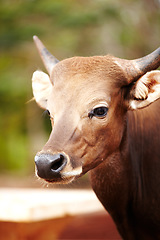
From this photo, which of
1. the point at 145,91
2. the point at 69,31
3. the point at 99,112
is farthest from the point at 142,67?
the point at 69,31

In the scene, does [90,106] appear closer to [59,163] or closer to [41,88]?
[59,163]

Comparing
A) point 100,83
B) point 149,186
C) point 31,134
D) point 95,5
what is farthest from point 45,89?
point 31,134

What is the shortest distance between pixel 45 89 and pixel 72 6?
34.7 feet

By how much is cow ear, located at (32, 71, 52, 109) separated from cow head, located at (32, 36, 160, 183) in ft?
0.87

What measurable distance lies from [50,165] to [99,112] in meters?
0.62

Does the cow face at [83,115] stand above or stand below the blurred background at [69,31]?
above

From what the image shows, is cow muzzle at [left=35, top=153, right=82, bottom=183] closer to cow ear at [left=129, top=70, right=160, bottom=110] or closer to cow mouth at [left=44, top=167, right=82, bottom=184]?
cow mouth at [left=44, top=167, right=82, bottom=184]

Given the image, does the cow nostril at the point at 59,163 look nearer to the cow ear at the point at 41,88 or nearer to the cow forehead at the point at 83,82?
the cow forehead at the point at 83,82

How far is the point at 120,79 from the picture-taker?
10.8 feet

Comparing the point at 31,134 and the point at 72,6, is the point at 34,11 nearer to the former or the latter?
the point at 72,6

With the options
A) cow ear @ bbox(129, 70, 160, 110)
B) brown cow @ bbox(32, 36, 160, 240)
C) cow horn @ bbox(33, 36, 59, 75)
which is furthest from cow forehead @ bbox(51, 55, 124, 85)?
cow horn @ bbox(33, 36, 59, 75)

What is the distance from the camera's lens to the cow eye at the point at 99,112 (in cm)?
314

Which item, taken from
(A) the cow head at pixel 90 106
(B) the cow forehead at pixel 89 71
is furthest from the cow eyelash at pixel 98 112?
(B) the cow forehead at pixel 89 71

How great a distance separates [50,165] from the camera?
2807mm
